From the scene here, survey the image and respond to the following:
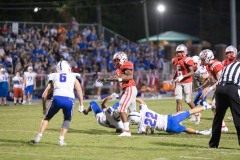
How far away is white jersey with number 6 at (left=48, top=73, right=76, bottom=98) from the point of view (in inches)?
503

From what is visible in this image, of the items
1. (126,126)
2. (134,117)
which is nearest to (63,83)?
(126,126)

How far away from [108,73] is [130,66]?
19088 mm

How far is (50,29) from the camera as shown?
36.0m

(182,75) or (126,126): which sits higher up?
(182,75)

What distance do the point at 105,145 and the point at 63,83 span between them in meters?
1.46

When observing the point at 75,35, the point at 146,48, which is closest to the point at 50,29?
the point at 75,35

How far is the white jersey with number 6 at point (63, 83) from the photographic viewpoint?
12.8 m

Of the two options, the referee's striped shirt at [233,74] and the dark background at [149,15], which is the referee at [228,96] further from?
the dark background at [149,15]

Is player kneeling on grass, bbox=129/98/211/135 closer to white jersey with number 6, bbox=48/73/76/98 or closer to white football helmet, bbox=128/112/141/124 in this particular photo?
white football helmet, bbox=128/112/141/124

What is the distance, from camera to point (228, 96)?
12336 millimetres

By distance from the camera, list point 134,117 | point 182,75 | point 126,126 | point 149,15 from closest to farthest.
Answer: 1. point 126,126
2. point 134,117
3. point 182,75
4. point 149,15

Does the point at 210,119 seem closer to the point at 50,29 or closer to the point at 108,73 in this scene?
the point at 108,73

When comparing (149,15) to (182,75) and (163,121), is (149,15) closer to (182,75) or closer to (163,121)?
(182,75)

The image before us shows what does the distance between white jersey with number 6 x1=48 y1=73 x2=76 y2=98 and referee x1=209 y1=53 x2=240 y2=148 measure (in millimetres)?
2829
